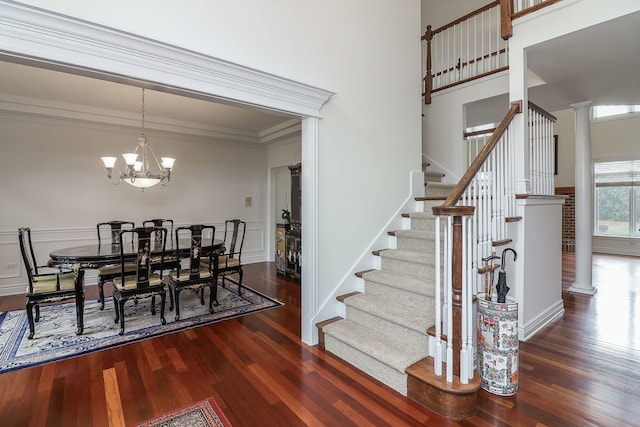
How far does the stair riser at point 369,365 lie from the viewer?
214 cm

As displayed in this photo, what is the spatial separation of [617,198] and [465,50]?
6394 millimetres

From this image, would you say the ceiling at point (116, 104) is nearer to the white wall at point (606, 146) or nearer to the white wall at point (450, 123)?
the white wall at point (450, 123)

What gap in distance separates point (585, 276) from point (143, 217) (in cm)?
728

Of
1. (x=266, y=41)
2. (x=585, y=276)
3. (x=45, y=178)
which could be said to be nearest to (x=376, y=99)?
(x=266, y=41)

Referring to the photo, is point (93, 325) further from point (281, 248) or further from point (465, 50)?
Result: point (465, 50)

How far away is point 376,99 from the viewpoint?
341 centimetres

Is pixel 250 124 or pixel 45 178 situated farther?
pixel 250 124

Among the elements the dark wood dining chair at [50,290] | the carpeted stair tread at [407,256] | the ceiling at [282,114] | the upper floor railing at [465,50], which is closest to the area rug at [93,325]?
the dark wood dining chair at [50,290]

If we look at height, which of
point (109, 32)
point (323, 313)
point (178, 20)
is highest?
point (178, 20)

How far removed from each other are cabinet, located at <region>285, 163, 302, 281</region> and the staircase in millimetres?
2133

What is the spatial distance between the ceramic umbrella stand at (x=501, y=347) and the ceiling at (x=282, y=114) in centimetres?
236

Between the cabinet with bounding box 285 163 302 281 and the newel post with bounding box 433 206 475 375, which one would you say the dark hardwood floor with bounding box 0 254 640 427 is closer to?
the newel post with bounding box 433 206 475 375

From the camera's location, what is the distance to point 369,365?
2.37 m

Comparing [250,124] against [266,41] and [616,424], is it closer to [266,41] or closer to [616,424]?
[266,41]
